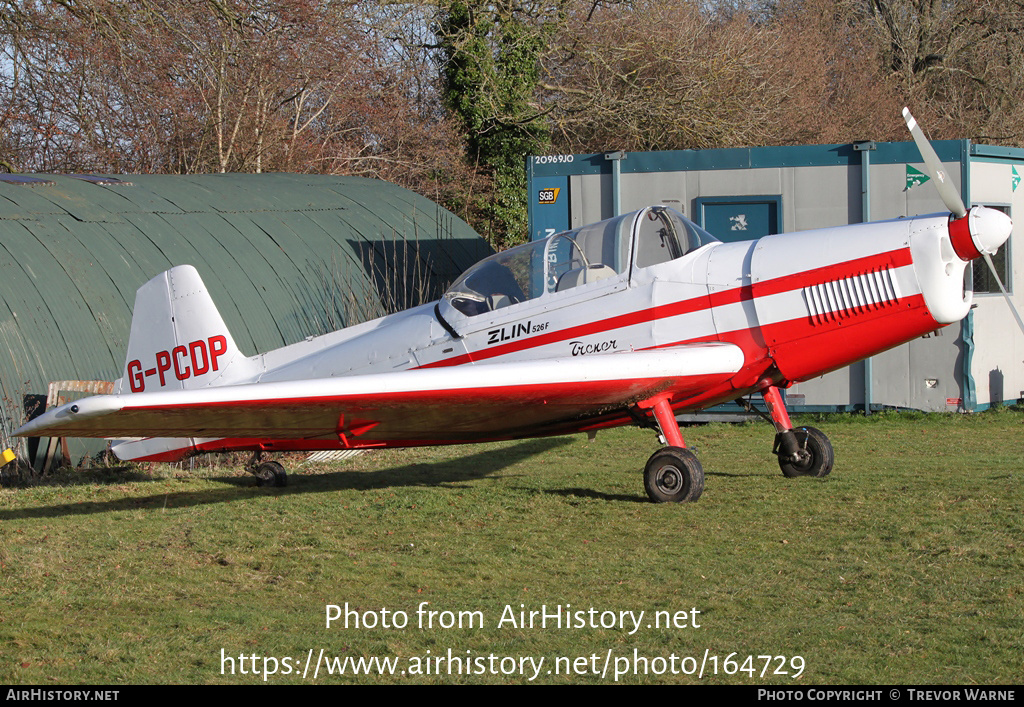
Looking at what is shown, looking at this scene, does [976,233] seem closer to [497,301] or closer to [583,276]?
[583,276]

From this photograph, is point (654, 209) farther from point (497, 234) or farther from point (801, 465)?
point (497, 234)

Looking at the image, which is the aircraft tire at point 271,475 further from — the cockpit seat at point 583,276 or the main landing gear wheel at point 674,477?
the main landing gear wheel at point 674,477

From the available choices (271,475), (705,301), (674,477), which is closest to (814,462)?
(674,477)

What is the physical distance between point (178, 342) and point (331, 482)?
6.32ft

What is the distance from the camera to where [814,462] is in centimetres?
882

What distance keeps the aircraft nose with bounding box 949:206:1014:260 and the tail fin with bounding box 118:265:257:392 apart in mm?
5926

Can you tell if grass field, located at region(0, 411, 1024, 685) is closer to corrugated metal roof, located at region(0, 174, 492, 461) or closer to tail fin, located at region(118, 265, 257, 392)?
tail fin, located at region(118, 265, 257, 392)

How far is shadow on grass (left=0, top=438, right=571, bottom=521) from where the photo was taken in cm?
871

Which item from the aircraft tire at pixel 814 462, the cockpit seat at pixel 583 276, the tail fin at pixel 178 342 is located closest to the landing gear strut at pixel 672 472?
the cockpit seat at pixel 583 276

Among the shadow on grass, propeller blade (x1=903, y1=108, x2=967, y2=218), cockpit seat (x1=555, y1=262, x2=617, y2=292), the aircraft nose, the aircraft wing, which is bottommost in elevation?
the shadow on grass

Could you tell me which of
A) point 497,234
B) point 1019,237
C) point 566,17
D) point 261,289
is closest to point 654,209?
point 261,289

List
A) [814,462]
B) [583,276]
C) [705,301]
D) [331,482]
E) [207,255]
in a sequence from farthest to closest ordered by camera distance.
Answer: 1. [207,255]
2. [331,482]
3. [814,462]
4. [583,276]
5. [705,301]

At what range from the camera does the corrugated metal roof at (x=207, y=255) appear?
10.8 metres

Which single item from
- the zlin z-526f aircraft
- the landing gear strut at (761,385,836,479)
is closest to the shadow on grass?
the zlin z-526f aircraft
